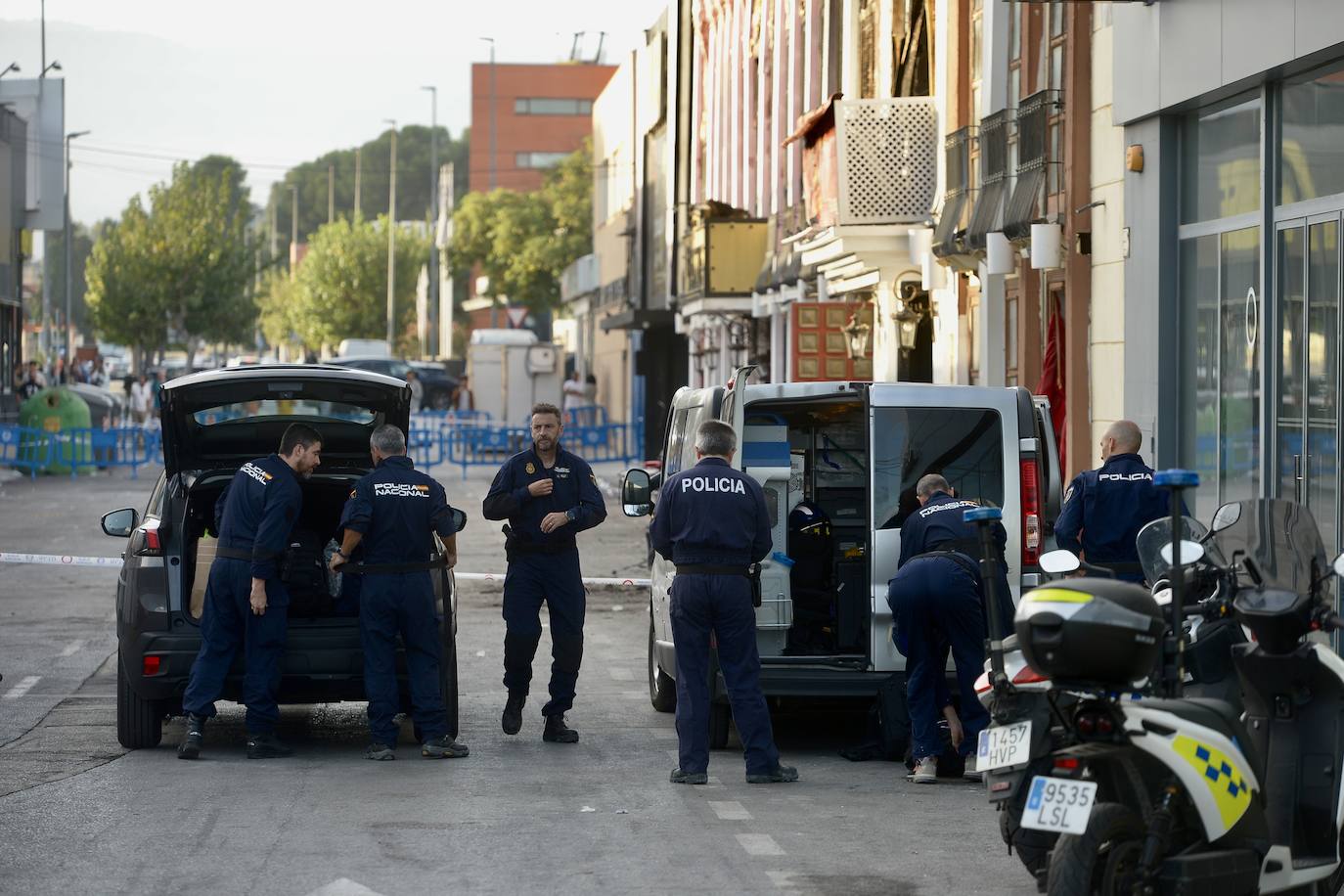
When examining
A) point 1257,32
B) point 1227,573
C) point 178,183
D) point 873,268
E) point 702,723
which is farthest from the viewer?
point 178,183

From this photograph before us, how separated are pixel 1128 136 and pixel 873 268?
29.1ft

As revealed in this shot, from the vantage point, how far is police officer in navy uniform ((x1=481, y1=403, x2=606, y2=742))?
38.5 feet

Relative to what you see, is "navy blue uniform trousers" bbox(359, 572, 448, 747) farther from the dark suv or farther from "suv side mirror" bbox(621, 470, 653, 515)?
"suv side mirror" bbox(621, 470, 653, 515)

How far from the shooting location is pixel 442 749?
434 inches

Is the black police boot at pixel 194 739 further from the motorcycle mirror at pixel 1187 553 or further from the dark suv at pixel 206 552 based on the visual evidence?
the motorcycle mirror at pixel 1187 553

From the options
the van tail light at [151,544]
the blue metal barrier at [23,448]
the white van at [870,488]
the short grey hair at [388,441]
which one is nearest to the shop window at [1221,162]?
the white van at [870,488]

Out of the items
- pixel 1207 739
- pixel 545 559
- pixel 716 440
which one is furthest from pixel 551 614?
pixel 1207 739

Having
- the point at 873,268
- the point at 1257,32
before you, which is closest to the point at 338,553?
the point at 1257,32

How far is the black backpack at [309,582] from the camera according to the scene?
12195 millimetres

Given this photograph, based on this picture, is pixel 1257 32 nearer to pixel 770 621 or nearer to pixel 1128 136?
pixel 1128 136

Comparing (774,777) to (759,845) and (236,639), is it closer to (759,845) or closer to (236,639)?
(759,845)

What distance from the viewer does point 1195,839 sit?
6.63 metres

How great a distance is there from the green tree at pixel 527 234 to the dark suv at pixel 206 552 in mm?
66600

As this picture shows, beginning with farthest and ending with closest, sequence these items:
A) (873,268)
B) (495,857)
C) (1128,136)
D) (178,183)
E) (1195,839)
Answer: (178,183) < (873,268) < (1128,136) < (495,857) < (1195,839)
